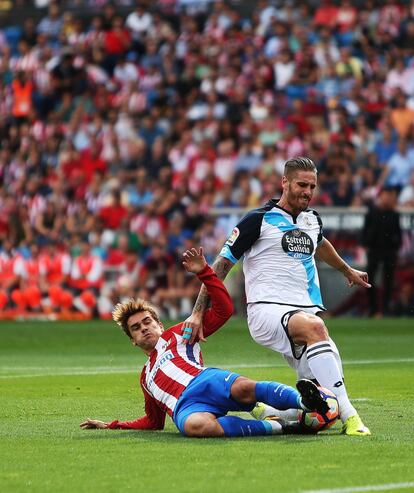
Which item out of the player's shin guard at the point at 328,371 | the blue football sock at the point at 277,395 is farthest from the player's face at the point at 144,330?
the player's shin guard at the point at 328,371

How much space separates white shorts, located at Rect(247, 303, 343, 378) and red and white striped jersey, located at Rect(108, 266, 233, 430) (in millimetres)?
361

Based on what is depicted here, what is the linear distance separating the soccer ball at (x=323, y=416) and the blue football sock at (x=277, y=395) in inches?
6.8

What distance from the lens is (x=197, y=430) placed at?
28.5 ft

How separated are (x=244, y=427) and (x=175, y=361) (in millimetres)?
656

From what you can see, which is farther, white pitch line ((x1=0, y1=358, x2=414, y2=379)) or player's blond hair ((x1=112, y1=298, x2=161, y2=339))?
white pitch line ((x1=0, y1=358, x2=414, y2=379))

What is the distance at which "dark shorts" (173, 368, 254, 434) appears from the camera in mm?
8688

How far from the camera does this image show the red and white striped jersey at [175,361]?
8906mm

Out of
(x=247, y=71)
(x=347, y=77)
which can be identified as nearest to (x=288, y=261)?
(x=347, y=77)

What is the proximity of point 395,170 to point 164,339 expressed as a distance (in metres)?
15.1

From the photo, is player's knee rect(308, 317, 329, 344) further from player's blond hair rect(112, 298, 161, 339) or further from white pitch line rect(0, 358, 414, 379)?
white pitch line rect(0, 358, 414, 379)

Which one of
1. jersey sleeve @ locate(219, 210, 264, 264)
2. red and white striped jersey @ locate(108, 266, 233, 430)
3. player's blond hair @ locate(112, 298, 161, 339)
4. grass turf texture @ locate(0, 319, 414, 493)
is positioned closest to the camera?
grass turf texture @ locate(0, 319, 414, 493)

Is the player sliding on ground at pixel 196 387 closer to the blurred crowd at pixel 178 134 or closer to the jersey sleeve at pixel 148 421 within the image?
the jersey sleeve at pixel 148 421

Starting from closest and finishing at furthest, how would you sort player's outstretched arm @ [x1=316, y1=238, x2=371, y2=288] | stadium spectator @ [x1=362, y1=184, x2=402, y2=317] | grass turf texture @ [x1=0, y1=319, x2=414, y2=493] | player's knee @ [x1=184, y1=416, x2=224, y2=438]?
grass turf texture @ [x1=0, y1=319, x2=414, y2=493] < player's knee @ [x1=184, y1=416, x2=224, y2=438] < player's outstretched arm @ [x1=316, y1=238, x2=371, y2=288] < stadium spectator @ [x1=362, y1=184, x2=402, y2=317]

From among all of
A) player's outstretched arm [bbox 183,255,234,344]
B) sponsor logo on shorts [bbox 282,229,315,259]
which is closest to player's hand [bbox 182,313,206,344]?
player's outstretched arm [bbox 183,255,234,344]
